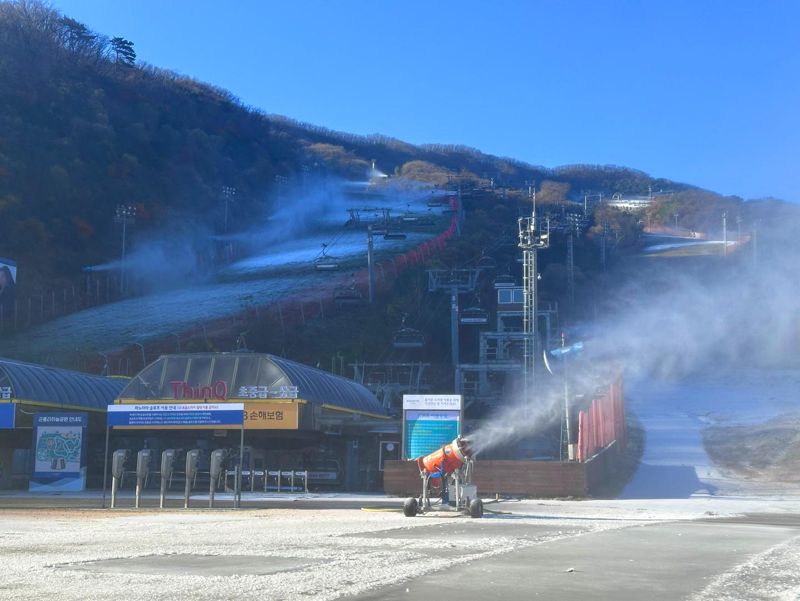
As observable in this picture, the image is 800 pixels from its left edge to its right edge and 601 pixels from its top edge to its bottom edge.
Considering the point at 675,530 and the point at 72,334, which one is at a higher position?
the point at 72,334

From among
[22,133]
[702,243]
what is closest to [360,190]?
[702,243]

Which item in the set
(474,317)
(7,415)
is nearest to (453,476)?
(7,415)

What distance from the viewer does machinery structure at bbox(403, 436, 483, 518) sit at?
2441 centimetres

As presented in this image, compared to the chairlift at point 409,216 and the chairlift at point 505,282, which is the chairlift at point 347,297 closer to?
the chairlift at point 505,282

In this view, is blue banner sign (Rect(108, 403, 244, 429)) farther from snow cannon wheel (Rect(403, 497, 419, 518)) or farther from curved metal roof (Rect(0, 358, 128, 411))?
snow cannon wheel (Rect(403, 497, 419, 518))

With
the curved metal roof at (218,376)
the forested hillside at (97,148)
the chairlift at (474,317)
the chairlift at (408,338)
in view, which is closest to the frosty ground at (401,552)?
the curved metal roof at (218,376)

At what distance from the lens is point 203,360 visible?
3872cm

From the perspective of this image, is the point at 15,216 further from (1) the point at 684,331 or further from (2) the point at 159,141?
(1) the point at 684,331

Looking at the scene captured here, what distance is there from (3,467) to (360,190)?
131721 millimetres

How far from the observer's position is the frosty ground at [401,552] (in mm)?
10914

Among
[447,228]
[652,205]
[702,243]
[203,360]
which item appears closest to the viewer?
[203,360]

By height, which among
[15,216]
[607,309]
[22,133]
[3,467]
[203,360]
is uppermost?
[22,133]

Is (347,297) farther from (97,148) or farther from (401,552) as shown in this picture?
(401,552)

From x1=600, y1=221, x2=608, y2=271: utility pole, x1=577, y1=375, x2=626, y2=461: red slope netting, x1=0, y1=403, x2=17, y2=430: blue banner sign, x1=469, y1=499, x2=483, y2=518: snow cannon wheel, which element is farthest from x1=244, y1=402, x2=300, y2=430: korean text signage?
x1=600, y1=221, x2=608, y2=271: utility pole
